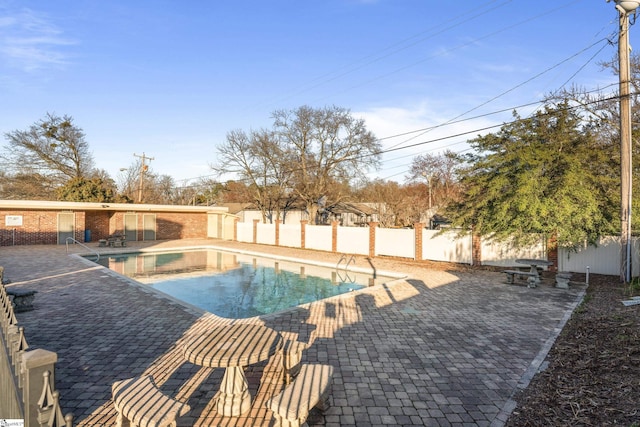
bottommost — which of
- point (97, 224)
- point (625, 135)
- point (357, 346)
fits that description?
point (357, 346)

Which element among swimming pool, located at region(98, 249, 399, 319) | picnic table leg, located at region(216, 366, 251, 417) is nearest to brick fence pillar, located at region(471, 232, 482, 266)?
swimming pool, located at region(98, 249, 399, 319)

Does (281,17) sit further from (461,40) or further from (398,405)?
(398,405)

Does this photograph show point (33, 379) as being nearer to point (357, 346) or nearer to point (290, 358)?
point (290, 358)

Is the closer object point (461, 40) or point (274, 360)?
point (274, 360)

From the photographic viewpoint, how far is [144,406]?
258cm

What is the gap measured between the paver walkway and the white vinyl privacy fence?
2815 millimetres

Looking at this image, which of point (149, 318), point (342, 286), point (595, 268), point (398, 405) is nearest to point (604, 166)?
point (595, 268)

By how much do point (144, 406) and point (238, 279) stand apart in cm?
981

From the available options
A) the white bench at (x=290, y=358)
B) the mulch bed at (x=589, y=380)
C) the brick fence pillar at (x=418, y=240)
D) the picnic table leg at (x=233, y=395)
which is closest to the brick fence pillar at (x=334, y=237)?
the brick fence pillar at (x=418, y=240)

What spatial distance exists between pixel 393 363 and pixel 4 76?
831 inches

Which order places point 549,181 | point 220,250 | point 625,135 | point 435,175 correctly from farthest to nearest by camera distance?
point 435,175 < point 220,250 < point 549,181 < point 625,135

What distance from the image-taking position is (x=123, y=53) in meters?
14.1

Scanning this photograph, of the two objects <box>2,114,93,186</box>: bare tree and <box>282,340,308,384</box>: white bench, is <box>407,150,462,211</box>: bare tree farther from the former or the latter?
<box>2,114,93,186</box>: bare tree

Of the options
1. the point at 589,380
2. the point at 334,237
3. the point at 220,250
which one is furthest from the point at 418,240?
the point at 220,250
